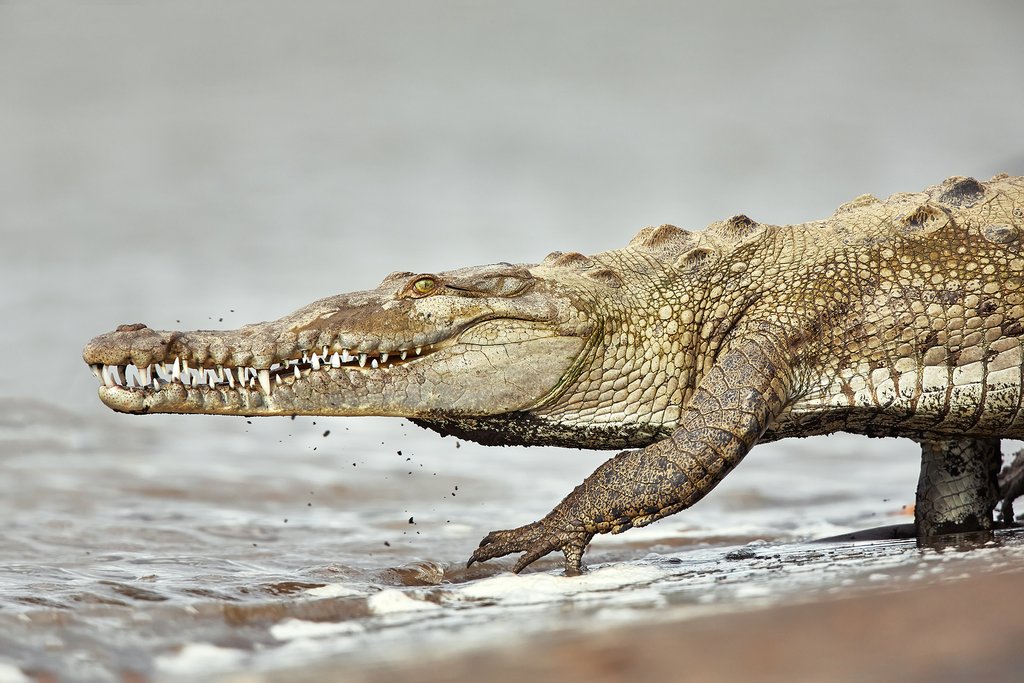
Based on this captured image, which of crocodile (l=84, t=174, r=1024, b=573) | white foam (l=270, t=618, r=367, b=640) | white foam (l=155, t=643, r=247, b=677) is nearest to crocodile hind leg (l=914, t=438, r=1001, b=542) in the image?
crocodile (l=84, t=174, r=1024, b=573)

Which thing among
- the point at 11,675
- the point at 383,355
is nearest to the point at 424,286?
the point at 383,355

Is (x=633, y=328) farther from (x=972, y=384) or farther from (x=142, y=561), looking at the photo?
(x=142, y=561)

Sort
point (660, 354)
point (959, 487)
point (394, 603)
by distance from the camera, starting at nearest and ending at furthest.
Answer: point (394, 603)
point (660, 354)
point (959, 487)

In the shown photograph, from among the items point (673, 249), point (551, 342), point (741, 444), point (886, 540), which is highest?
point (673, 249)

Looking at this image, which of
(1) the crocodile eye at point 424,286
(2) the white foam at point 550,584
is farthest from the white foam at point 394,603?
(1) the crocodile eye at point 424,286

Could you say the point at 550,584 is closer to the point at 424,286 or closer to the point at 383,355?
the point at 383,355

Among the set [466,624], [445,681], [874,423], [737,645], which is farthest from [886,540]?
[445,681]
